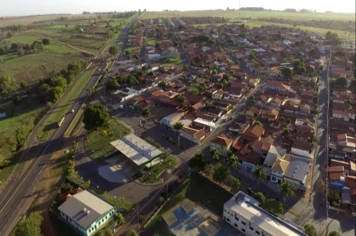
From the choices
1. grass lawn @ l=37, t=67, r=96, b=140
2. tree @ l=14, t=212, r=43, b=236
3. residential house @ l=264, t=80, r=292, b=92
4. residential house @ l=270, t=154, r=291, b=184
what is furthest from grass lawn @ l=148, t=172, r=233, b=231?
residential house @ l=264, t=80, r=292, b=92

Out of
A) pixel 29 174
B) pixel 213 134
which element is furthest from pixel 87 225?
pixel 213 134

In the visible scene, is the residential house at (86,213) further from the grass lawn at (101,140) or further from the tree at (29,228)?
the grass lawn at (101,140)

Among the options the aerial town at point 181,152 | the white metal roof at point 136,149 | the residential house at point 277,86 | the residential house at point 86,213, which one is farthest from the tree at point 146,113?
the residential house at point 277,86

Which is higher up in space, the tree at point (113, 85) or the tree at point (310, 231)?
the tree at point (113, 85)

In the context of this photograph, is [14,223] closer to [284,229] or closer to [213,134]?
[284,229]

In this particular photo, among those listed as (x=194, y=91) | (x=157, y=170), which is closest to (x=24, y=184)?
(x=157, y=170)

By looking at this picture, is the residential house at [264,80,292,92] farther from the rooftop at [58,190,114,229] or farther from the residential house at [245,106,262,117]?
Result: the rooftop at [58,190,114,229]

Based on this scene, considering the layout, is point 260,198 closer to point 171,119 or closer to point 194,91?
point 171,119

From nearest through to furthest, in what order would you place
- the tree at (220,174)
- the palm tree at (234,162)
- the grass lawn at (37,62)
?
the tree at (220,174) → the palm tree at (234,162) → the grass lawn at (37,62)
